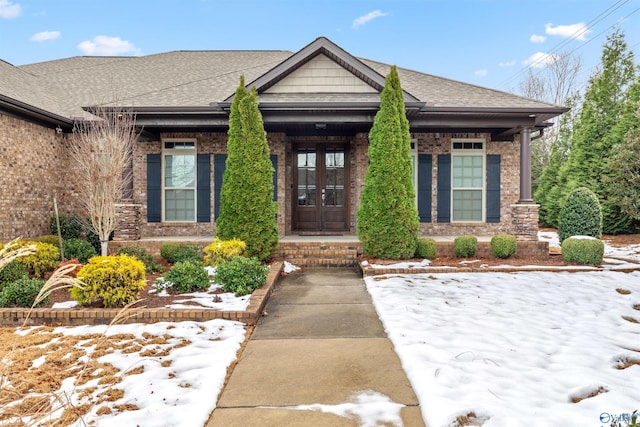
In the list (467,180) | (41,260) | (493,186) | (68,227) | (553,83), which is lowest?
(41,260)

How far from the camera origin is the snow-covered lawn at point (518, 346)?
7.62ft

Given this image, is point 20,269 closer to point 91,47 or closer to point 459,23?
point 459,23

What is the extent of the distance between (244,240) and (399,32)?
23636 mm

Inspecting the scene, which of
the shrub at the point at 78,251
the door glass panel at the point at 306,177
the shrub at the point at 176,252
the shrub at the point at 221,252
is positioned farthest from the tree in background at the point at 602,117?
the shrub at the point at 78,251

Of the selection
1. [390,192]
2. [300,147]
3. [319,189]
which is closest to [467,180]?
[390,192]

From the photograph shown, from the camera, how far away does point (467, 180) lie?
31.3 ft

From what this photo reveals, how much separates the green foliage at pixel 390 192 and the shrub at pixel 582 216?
12.2 feet

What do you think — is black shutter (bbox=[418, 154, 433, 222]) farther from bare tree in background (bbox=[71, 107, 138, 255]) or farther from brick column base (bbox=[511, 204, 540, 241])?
bare tree in background (bbox=[71, 107, 138, 255])

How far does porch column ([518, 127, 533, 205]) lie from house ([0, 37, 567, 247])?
24 mm

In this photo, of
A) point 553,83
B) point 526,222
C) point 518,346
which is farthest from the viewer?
point 553,83

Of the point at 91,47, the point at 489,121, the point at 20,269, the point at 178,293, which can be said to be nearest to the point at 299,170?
the point at 489,121

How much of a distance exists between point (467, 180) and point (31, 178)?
10.5m

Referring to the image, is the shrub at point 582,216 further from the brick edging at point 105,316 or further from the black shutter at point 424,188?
the brick edging at point 105,316

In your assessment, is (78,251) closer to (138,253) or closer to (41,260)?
(138,253)
